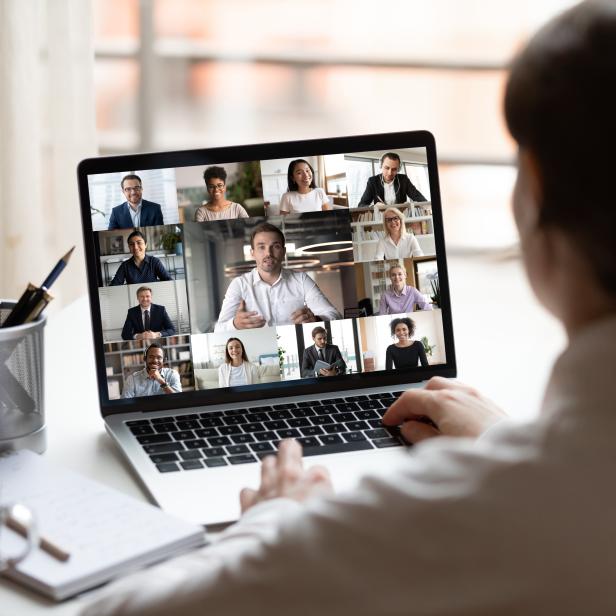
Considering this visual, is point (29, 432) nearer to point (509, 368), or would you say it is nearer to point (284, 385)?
point (284, 385)

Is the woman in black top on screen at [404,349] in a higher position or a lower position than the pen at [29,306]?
lower

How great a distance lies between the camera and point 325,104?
2.64 meters

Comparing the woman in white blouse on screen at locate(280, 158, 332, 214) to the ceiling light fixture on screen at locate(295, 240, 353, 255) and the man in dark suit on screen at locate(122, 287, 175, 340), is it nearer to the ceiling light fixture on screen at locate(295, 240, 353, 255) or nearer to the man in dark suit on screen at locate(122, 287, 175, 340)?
the ceiling light fixture on screen at locate(295, 240, 353, 255)

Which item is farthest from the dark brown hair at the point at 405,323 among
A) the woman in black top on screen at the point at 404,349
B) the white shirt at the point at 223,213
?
the white shirt at the point at 223,213

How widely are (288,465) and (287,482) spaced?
0.02 metres

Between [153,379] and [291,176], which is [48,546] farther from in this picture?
[291,176]

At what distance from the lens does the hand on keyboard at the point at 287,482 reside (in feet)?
2.39

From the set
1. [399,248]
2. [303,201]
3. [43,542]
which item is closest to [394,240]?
[399,248]

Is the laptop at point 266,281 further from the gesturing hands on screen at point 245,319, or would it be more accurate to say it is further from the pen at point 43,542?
the pen at point 43,542

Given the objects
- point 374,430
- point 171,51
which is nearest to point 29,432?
point 374,430

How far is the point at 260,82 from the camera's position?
8.52ft

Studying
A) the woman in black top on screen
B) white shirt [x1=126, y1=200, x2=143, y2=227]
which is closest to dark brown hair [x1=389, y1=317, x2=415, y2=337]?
the woman in black top on screen

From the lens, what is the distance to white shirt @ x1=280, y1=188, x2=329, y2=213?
104cm

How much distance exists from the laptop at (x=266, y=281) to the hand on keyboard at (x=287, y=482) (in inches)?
7.8
